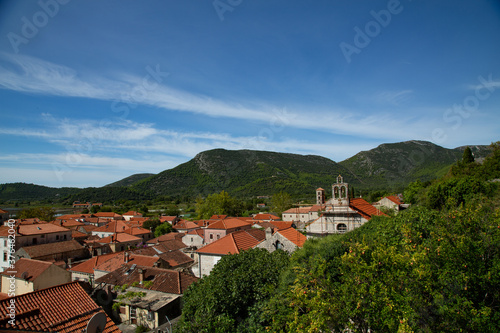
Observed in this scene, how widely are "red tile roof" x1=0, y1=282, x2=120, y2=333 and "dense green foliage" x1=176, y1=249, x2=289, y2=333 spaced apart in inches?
187

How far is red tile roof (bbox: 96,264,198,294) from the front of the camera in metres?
20.7

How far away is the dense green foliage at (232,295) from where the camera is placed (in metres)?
12.4

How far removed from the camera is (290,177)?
177375 mm

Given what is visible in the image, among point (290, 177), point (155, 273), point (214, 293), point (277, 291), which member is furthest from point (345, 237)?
point (290, 177)

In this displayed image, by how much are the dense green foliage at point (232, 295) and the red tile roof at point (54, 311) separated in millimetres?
4751

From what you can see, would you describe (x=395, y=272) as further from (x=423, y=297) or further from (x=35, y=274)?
(x=35, y=274)

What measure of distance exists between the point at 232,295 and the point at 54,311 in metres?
7.69

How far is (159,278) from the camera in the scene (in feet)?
72.1

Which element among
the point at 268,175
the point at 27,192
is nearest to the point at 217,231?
the point at 268,175

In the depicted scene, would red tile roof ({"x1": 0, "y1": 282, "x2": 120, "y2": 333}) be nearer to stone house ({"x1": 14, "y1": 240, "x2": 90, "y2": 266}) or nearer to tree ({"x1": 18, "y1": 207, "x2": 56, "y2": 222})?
stone house ({"x1": 14, "y1": 240, "x2": 90, "y2": 266})

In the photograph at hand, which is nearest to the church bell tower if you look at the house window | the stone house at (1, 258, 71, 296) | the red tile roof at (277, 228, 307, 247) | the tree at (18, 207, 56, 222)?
the house window

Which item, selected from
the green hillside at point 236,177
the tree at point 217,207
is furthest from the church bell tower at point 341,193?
the green hillside at point 236,177

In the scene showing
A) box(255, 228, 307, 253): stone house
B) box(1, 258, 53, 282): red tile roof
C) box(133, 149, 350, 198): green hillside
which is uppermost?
Result: box(133, 149, 350, 198): green hillside

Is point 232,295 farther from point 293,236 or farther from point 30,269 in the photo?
point 30,269
